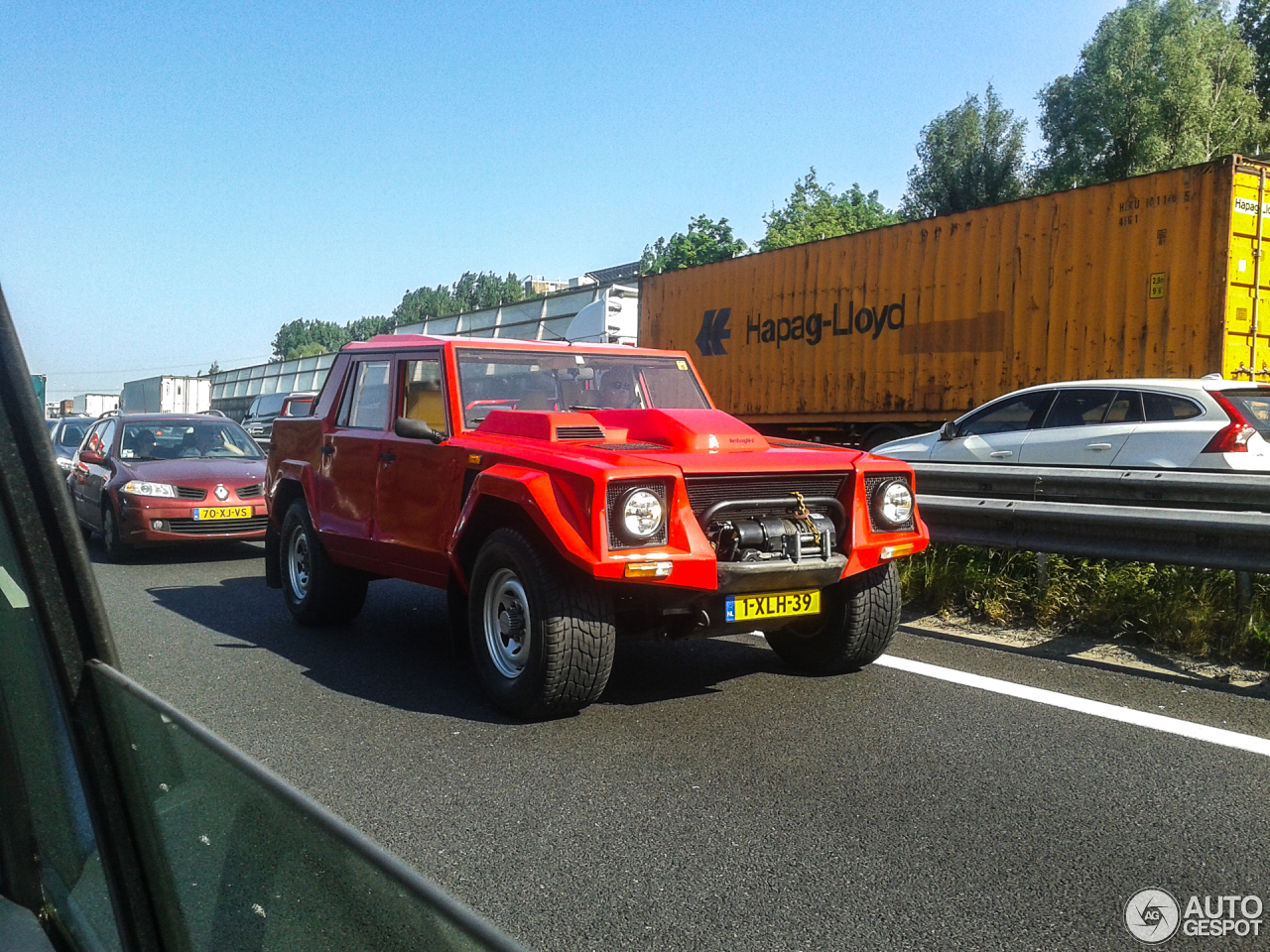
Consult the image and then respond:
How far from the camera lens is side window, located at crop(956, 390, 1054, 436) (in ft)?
35.5

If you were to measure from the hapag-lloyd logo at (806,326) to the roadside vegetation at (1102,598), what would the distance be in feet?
30.4

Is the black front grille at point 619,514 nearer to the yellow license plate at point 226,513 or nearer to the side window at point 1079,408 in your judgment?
the side window at point 1079,408

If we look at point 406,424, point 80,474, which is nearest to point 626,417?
point 406,424

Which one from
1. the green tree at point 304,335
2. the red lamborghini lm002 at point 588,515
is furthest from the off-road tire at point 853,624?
the green tree at point 304,335

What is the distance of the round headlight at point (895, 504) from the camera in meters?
5.68

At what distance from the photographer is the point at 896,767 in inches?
175

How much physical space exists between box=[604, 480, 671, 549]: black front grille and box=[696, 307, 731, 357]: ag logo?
51.9 ft

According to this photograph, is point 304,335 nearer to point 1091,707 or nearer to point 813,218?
point 813,218

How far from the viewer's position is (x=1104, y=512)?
21.8ft

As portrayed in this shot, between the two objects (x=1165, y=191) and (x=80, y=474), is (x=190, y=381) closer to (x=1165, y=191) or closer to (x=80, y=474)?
(x=80, y=474)

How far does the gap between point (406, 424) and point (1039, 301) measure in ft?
35.8

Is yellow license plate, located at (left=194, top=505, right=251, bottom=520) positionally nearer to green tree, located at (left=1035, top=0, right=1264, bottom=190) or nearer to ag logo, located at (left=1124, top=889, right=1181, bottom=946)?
ag logo, located at (left=1124, top=889, right=1181, bottom=946)

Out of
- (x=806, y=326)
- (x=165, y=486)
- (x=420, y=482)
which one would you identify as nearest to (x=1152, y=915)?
(x=420, y=482)

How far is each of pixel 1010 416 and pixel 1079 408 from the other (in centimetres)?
68
